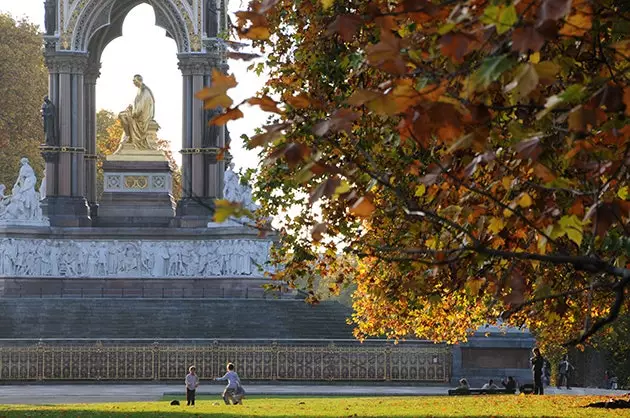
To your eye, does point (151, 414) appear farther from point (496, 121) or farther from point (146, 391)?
point (146, 391)

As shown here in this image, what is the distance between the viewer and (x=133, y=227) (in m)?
46.3

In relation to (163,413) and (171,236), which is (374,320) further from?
(171,236)

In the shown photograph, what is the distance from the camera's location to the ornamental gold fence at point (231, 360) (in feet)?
118

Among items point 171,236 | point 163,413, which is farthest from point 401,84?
point 171,236

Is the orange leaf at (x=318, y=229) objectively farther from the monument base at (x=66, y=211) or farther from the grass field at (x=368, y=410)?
the monument base at (x=66, y=211)

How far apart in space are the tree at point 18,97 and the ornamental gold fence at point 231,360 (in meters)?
30.0

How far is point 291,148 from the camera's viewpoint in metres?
6.29

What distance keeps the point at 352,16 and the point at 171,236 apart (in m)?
39.7

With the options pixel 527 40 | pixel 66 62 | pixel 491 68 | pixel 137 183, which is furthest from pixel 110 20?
pixel 527 40

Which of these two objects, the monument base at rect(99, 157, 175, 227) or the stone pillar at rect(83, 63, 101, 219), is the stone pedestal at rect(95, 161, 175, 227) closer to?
the monument base at rect(99, 157, 175, 227)

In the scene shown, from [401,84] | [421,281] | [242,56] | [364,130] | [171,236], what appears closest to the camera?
[401,84]

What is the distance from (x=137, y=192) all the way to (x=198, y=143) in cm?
252

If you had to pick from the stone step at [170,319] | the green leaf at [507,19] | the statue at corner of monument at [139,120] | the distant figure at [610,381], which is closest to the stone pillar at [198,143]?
the statue at corner of monument at [139,120]

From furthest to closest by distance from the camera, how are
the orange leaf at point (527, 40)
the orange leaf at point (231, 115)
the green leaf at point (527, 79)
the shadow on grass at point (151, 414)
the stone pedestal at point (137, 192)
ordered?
the stone pedestal at point (137, 192)
the shadow on grass at point (151, 414)
the orange leaf at point (231, 115)
the green leaf at point (527, 79)
the orange leaf at point (527, 40)
